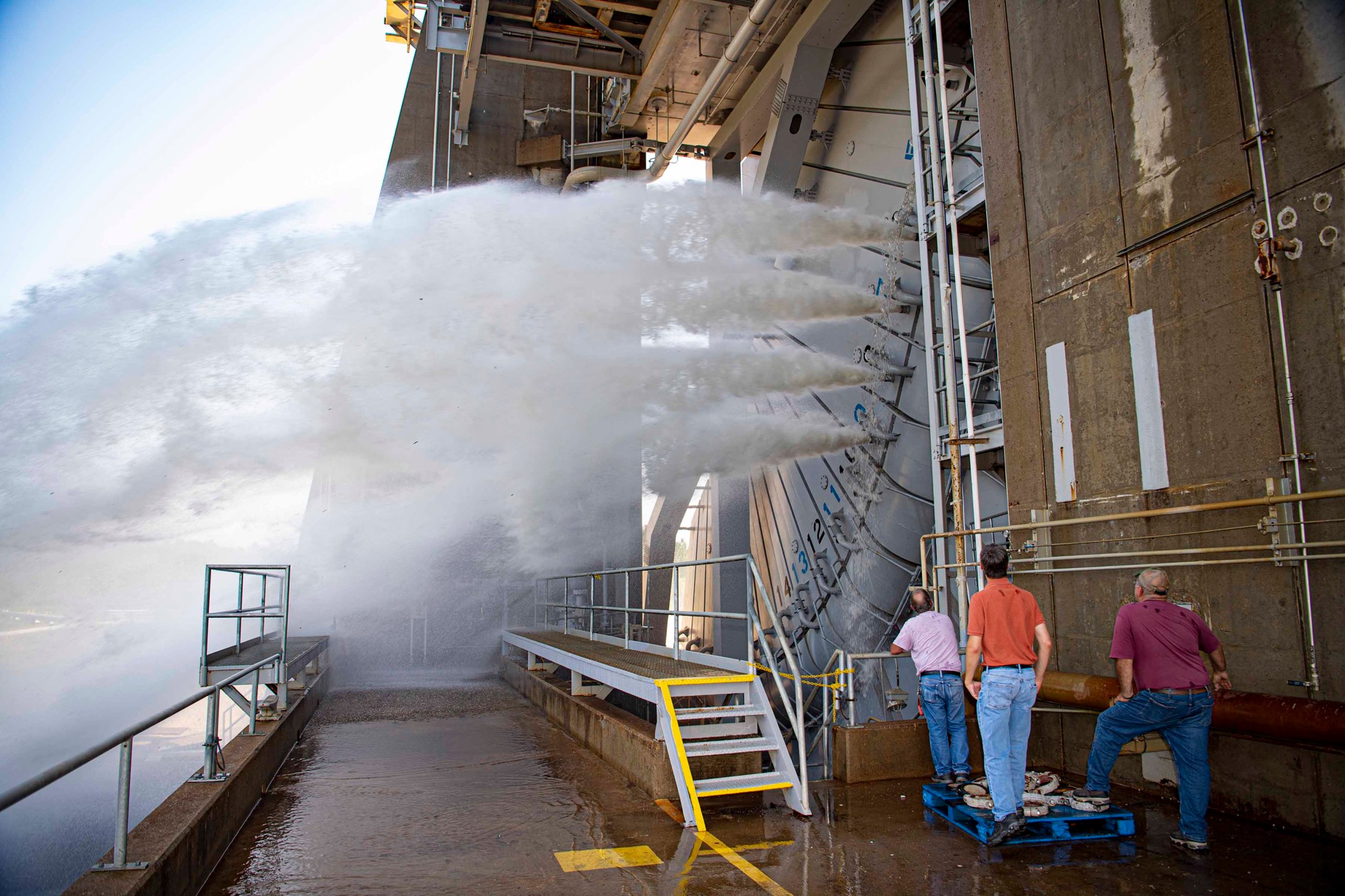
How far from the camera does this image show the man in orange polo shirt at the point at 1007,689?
Result: 4.75 meters

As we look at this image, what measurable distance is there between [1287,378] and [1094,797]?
2742 mm

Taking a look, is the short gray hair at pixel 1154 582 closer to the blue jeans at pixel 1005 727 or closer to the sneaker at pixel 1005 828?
the blue jeans at pixel 1005 727

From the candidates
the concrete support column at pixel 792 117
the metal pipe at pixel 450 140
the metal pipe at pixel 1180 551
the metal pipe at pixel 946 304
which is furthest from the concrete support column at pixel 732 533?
the metal pipe at pixel 1180 551

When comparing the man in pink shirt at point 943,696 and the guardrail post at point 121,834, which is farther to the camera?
the man in pink shirt at point 943,696

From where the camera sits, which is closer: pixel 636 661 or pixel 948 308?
pixel 636 661

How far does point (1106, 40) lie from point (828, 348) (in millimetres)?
6971

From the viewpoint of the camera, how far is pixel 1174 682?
4531 mm

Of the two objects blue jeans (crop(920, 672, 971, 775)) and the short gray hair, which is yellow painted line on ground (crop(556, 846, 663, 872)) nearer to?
blue jeans (crop(920, 672, 971, 775))

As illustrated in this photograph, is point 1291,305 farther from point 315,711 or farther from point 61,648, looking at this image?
point 61,648

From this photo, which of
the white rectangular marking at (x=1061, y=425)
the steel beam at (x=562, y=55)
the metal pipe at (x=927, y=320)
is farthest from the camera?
the steel beam at (x=562, y=55)

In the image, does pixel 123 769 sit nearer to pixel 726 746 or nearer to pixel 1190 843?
pixel 726 746

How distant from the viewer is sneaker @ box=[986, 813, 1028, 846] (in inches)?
185

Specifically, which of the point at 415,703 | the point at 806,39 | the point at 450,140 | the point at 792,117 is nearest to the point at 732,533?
the point at 415,703

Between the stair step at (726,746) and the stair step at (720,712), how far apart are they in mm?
180
